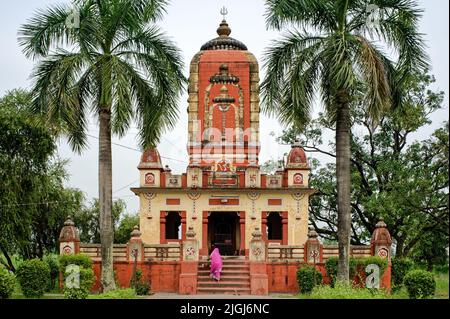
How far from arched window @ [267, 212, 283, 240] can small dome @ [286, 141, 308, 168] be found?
8.80 feet

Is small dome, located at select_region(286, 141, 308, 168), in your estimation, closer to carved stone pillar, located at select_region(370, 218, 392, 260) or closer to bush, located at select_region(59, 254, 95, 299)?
carved stone pillar, located at select_region(370, 218, 392, 260)

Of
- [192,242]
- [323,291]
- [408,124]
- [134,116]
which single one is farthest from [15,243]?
[408,124]

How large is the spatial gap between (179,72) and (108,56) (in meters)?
2.19

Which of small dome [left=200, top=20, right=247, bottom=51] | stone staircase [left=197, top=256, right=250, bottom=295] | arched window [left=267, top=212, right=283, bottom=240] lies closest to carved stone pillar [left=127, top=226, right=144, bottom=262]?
stone staircase [left=197, top=256, right=250, bottom=295]

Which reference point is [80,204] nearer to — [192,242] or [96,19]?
[192,242]

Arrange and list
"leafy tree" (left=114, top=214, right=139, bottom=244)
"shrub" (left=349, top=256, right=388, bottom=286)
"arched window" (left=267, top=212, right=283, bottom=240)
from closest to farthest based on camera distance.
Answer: "shrub" (left=349, top=256, right=388, bottom=286), "arched window" (left=267, top=212, right=283, bottom=240), "leafy tree" (left=114, top=214, right=139, bottom=244)

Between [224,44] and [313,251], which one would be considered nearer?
[313,251]

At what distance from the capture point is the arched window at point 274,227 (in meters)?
29.3

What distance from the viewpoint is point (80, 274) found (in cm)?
1908

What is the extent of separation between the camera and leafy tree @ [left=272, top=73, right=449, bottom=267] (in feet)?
91.5

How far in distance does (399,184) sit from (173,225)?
404 inches

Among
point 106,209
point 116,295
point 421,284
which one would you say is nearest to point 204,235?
point 106,209

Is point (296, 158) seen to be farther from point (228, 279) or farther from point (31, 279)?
point (31, 279)

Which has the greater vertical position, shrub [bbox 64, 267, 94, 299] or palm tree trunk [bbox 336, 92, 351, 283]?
palm tree trunk [bbox 336, 92, 351, 283]
